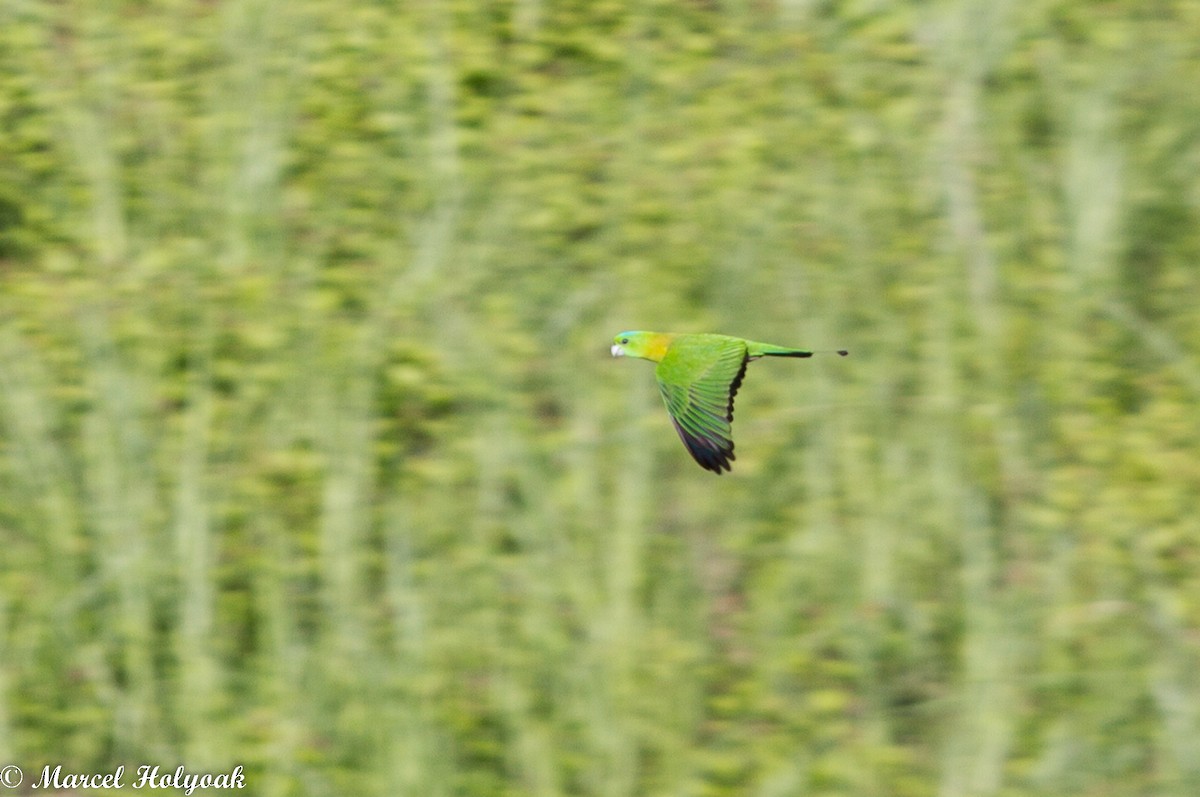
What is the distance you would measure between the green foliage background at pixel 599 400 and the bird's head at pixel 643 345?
88 cm

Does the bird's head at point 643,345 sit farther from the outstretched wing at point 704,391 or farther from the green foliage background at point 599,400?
the green foliage background at point 599,400

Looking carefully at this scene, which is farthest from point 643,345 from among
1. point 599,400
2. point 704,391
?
point 599,400

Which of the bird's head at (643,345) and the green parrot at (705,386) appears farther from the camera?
the bird's head at (643,345)

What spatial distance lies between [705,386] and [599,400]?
1.21 m

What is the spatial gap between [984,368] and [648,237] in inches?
29.9

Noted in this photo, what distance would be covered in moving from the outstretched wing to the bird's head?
0.06 m

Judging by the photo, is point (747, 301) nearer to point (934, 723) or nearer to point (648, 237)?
point (648, 237)

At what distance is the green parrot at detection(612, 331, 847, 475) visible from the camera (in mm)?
2035

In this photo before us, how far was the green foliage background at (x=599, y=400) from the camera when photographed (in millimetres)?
3004

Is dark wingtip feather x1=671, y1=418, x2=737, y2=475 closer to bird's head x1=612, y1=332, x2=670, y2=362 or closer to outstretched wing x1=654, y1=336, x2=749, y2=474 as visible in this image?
outstretched wing x1=654, y1=336, x2=749, y2=474

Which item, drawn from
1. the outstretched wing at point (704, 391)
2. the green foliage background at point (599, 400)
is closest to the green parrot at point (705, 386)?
the outstretched wing at point (704, 391)

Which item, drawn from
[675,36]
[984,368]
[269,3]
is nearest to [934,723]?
[984,368]

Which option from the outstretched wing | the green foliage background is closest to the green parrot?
the outstretched wing

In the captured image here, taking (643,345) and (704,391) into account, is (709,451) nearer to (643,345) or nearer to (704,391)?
(704,391)
